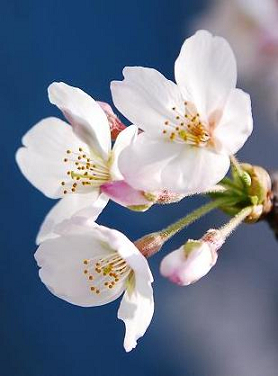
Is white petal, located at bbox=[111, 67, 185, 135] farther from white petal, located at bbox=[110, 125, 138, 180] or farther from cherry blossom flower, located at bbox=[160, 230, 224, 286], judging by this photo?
cherry blossom flower, located at bbox=[160, 230, 224, 286]

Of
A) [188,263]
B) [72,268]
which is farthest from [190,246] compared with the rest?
[72,268]

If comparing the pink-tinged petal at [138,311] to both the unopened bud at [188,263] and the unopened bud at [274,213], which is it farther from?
the unopened bud at [274,213]

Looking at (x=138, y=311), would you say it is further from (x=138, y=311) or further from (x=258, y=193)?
(x=258, y=193)

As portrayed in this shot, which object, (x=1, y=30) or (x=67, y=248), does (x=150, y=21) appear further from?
(x=67, y=248)

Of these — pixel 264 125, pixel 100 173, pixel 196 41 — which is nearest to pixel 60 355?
pixel 264 125

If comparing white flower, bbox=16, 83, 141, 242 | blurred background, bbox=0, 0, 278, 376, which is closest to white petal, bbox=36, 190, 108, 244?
white flower, bbox=16, 83, 141, 242

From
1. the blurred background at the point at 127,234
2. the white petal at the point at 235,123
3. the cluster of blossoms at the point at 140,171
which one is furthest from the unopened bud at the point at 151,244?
the blurred background at the point at 127,234

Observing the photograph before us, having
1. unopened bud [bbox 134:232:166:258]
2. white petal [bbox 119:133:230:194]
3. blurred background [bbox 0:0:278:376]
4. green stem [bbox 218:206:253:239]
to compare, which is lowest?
blurred background [bbox 0:0:278:376]
